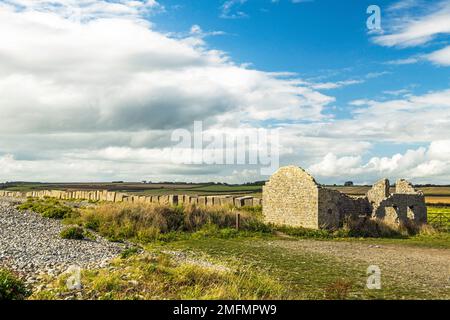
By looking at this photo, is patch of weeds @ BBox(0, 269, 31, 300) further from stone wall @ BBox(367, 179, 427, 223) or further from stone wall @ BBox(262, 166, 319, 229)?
stone wall @ BBox(367, 179, 427, 223)

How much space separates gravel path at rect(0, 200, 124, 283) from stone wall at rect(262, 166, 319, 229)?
42.6 feet

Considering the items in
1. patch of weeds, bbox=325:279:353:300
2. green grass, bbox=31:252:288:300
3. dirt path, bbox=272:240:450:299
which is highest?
green grass, bbox=31:252:288:300

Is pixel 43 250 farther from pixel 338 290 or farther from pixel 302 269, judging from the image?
pixel 338 290

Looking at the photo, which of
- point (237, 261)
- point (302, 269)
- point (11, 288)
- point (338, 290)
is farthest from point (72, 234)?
point (338, 290)

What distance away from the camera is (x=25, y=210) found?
3186 centimetres

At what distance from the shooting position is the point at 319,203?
2803cm

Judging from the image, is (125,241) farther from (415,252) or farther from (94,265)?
(415,252)

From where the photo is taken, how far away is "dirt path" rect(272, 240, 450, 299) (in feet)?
44.4

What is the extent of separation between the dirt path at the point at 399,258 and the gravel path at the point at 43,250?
8.87m

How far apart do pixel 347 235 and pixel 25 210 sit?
2230 centimetres

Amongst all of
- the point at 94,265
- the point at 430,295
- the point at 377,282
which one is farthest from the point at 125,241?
the point at 430,295

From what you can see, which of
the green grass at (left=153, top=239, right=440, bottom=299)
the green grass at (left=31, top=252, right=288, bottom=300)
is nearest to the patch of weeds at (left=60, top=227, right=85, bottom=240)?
the green grass at (left=153, top=239, right=440, bottom=299)

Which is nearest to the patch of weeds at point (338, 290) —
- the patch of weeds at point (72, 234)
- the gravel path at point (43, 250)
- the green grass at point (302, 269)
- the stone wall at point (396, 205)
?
the green grass at point (302, 269)

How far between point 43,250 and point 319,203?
17015 millimetres
